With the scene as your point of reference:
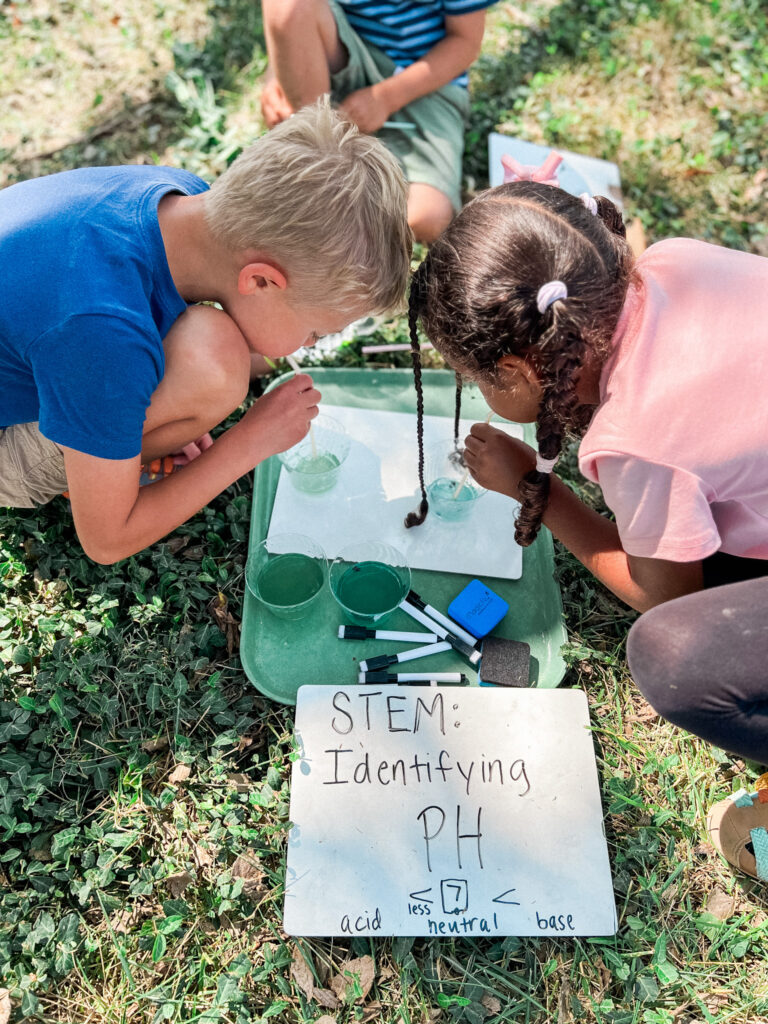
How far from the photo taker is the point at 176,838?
1506 millimetres

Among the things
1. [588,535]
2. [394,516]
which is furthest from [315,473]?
[588,535]

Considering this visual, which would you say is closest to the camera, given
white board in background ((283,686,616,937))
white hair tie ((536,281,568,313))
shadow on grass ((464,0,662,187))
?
white hair tie ((536,281,568,313))

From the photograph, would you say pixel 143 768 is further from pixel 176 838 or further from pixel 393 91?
pixel 393 91

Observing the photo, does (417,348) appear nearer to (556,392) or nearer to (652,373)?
(556,392)

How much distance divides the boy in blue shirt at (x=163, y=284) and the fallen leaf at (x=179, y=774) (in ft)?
1.48

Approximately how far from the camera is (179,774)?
5.16 ft

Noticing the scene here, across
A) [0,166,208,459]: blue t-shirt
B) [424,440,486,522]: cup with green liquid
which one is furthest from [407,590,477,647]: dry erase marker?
[0,166,208,459]: blue t-shirt

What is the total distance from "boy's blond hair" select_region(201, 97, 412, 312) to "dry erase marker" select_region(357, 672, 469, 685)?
76 cm

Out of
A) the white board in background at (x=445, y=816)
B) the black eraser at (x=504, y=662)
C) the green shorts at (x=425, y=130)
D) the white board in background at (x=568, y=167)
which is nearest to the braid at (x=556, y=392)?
the black eraser at (x=504, y=662)

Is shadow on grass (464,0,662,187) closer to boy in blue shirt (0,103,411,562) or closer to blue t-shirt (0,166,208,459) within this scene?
boy in blue shirt (0,103,411,562)

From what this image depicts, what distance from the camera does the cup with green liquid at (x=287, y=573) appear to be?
1730 millimetres

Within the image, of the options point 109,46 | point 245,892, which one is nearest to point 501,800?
point 245,892

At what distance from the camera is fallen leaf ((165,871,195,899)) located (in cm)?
146

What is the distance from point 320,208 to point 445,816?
1.15 meters
